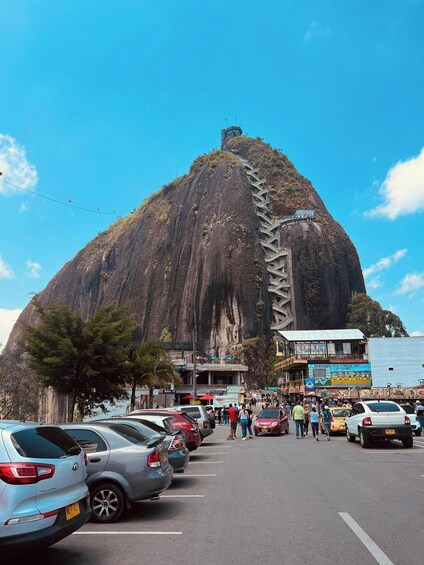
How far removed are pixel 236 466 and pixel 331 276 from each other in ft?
279

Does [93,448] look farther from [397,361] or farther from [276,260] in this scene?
[276,260]

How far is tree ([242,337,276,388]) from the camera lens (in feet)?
252

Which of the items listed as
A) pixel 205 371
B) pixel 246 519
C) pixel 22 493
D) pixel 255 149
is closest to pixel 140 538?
pixel 246 519

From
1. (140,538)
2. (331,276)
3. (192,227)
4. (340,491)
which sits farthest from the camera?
(192,227)

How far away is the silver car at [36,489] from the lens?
14.5 ft

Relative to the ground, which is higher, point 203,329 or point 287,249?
point 287,249

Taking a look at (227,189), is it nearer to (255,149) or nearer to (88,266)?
(255,149)

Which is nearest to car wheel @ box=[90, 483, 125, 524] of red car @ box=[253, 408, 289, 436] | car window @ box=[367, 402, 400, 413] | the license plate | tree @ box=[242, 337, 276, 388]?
the license plate

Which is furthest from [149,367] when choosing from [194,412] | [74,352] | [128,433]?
[128,433]

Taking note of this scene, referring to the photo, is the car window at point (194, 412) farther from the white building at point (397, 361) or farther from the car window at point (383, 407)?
the white building at point (397, 361)

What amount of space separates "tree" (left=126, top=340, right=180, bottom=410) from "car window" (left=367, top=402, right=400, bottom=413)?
482 inches

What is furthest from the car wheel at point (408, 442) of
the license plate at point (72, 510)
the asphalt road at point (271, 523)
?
the license plate at point (72, 510)

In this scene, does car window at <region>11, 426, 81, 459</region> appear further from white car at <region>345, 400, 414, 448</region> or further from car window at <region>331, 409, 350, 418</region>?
car window at <region>331, 409, 350, 418</region>

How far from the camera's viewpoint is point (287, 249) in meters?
95.9
